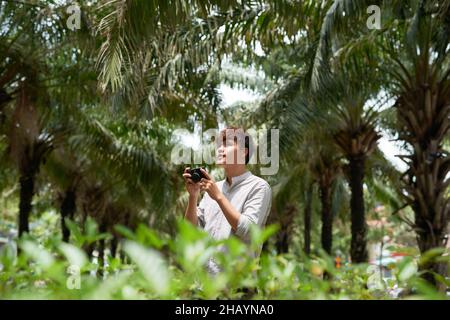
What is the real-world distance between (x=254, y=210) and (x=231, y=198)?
0.85 ft

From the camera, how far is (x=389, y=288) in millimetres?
1816

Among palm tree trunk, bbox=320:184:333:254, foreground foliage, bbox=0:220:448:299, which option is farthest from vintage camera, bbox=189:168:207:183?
palm tree trunk, bbox=320:184:333:254

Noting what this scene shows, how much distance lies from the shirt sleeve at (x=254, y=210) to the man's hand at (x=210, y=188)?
0.45 feet

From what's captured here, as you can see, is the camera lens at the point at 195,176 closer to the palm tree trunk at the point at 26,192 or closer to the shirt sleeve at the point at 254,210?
the shirt sleeve at the point at 254,210

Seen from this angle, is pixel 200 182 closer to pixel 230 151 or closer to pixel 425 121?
pixel 230 151

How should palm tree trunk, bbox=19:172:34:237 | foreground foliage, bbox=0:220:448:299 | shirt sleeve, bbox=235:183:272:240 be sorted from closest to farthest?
1. foreground foliage, bbox=0:220:448:299
2. shirt sleeve, bbox=235:183:272:240
3. palm tree trunk, bbox=19:172:34:237

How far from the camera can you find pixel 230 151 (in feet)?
10.8

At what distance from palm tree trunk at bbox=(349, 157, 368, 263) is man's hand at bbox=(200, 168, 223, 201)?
11033 millimetres

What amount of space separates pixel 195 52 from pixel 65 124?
6585 mm

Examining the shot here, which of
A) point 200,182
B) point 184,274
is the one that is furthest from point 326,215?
point 184,274

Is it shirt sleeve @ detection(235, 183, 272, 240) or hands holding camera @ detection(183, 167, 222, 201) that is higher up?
hands holding camera @ detection(183, 167, 222, 201)

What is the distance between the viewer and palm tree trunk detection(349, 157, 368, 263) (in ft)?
Answer: 45.4

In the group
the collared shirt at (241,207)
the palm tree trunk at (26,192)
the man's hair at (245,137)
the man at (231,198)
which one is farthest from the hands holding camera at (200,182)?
the palm tree trunk at (26,192)

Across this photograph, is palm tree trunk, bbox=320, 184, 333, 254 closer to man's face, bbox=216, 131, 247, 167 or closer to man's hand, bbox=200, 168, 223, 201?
man's face, bbox=216, 131, 247, 167
